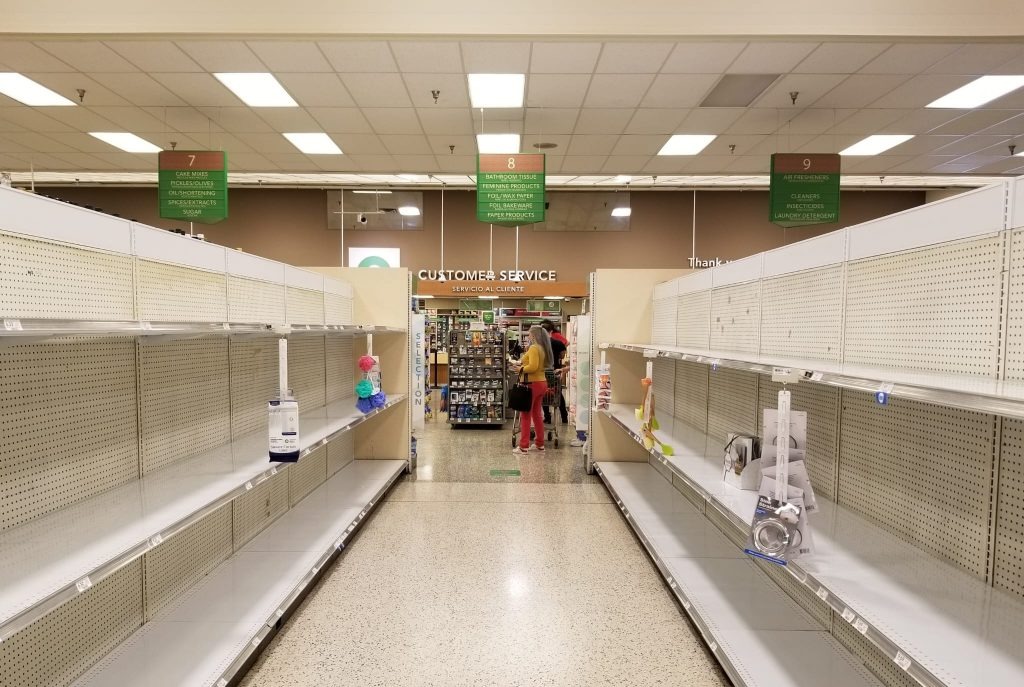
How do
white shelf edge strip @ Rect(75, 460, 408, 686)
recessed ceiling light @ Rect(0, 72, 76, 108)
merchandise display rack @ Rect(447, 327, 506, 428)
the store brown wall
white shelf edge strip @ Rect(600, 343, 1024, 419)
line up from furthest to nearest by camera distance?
the store brown wall
merchandise display rack @ Rect(447, 327, 506, 428)
recessed ceiling light @ Rect(0, 72, 76, 108)
white shelf edge strip @ Rect(75, 460, 408, 686)
white shelf edge strip @ Rect(600, 343, 1024, 419)

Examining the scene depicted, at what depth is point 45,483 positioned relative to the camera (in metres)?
2.32

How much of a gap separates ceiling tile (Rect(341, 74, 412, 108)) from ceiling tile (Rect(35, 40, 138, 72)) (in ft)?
6.96

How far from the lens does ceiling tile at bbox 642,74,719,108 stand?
6.11 m

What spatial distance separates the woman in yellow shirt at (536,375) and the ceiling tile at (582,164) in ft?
9.63

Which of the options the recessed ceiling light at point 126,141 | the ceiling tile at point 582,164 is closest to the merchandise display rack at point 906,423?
the ceiling tile at point 582,164

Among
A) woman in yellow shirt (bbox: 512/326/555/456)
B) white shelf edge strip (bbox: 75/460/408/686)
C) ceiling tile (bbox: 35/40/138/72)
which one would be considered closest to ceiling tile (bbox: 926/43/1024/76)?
woman in yellow shirt (bbox: 512/326/555/456)

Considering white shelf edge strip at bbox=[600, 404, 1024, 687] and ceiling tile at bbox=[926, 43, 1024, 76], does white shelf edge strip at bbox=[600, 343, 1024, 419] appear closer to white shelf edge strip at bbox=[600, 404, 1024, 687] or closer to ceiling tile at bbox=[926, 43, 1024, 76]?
white shelf edge strip at bbox=[600, 404, 1024, 687]

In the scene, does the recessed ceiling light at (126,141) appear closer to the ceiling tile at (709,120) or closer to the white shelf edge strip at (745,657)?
the ceiling tile at (709,120)

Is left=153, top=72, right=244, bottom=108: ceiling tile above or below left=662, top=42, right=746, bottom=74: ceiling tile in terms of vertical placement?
above

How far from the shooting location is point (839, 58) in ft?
18.4

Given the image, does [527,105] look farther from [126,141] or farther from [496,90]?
[126,141]

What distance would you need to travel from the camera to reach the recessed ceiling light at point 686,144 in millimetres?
8094

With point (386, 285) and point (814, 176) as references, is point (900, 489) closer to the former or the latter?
point (386, 285)

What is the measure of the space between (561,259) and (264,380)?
9169 mm
